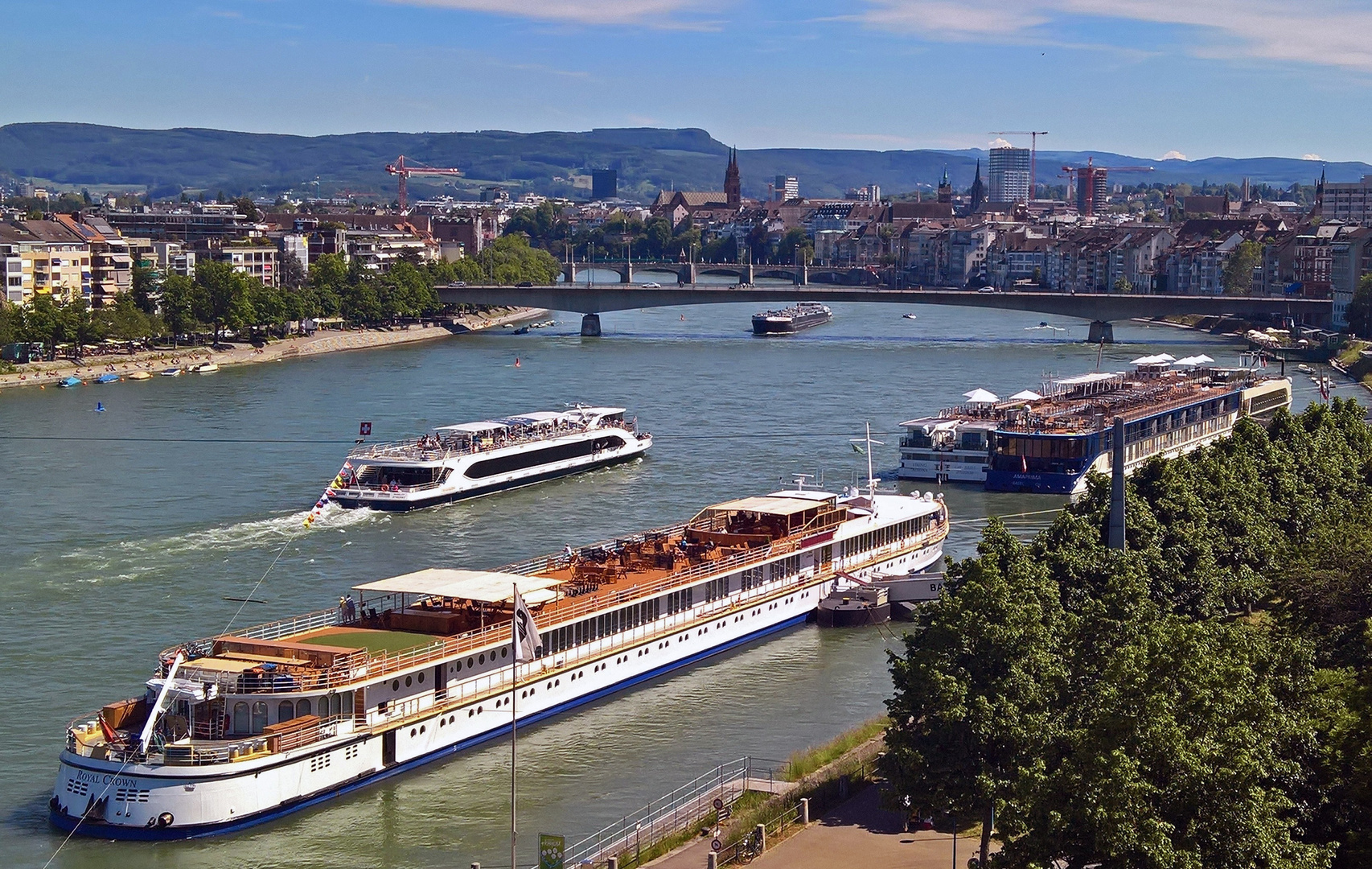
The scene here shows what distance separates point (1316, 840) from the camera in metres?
10.5

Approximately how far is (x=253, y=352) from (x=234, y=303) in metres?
2.39

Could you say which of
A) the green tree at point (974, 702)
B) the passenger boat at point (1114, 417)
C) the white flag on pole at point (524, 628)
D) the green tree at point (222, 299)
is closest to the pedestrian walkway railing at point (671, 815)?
the green tree at point (974, 702)

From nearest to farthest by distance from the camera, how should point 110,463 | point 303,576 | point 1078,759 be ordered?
point 1078,759 < point 303,576 < point 110,463

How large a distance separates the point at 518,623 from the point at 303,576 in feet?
31.2

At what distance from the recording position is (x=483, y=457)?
27.8 metres

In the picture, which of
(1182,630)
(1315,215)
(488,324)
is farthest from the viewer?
(1315,215)

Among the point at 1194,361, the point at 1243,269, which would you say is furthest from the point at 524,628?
the point at 1243,269

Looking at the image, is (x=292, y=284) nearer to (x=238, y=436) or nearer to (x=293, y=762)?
(x=238, y=436)

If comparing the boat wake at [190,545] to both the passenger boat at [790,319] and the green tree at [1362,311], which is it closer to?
the passenger boat at [790,319]

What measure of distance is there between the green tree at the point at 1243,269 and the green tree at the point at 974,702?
222 ft

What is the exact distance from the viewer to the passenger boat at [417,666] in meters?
13.1

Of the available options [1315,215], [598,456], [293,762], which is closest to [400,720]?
[293,762]

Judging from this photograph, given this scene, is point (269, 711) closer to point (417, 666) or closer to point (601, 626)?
point (417, 666)

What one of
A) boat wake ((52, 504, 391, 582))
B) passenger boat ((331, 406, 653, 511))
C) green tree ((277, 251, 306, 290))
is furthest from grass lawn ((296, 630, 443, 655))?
green tree ((277, 251, 306, 290))
